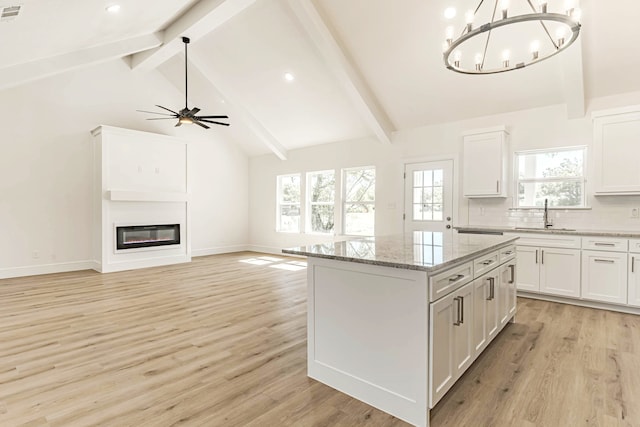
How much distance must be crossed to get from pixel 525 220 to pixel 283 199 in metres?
5.53

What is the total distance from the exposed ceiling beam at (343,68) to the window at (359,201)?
965 mm

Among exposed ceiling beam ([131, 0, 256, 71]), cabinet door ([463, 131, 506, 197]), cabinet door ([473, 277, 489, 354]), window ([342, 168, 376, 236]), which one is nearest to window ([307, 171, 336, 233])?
window ([342, 168, 376, 236])

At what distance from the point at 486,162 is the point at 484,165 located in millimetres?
51

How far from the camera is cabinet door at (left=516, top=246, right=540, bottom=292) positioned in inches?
172

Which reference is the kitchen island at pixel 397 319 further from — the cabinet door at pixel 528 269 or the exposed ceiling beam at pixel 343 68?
the exposed ceiling beam at pixel 343 68

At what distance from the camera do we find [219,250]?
8.77 m

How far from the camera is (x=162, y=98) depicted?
24.6 feet

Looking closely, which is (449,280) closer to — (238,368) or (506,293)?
(506,293)

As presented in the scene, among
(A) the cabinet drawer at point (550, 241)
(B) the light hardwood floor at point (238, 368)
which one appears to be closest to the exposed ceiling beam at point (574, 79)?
(A) the cabinet drawer at point (550, 241)

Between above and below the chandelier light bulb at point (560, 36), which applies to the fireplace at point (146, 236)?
below

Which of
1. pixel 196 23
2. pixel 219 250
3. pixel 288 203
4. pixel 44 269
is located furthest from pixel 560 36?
pixel 44 269

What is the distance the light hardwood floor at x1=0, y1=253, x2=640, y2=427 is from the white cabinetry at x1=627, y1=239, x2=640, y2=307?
24 cm

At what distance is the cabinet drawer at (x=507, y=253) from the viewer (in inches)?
118

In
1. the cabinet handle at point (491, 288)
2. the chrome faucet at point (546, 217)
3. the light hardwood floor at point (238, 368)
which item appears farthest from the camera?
the chrome faucet at point (546, 217)
